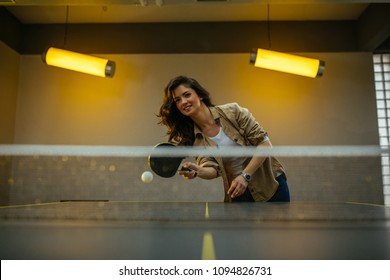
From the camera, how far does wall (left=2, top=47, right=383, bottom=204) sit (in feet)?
9.75

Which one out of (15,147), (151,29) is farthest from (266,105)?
(15,147)

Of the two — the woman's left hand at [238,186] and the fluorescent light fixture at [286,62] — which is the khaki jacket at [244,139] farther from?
the fluorescent light fixture at [286,62]

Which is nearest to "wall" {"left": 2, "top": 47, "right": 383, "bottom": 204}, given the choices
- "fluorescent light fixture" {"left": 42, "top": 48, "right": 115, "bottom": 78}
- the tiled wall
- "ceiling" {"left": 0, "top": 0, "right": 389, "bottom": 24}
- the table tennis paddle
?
the tiled wall

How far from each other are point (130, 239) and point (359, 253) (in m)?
0.34

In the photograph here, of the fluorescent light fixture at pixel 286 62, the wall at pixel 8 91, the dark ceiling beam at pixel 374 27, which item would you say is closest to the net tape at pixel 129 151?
the wall at pixel 8 91

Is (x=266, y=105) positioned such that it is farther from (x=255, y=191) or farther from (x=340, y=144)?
(x=255, y=191)

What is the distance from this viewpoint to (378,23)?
8.82 feet

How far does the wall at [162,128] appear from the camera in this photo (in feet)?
9.75

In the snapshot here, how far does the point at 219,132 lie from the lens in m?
1.44

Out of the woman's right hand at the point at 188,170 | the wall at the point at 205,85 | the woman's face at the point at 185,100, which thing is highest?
the wall at the point at 205,85

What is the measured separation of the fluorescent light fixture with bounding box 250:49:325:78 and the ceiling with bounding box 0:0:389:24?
1.88 ft

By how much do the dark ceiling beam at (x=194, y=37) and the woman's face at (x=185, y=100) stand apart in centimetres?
183

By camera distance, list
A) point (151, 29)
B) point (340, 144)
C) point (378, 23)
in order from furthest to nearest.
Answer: point (151, 29)
point (340, 144)
point (378, 23)

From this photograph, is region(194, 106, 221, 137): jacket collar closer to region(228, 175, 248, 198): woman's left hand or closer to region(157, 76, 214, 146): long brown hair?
region(157, 76, 214, 146): long brown hair
